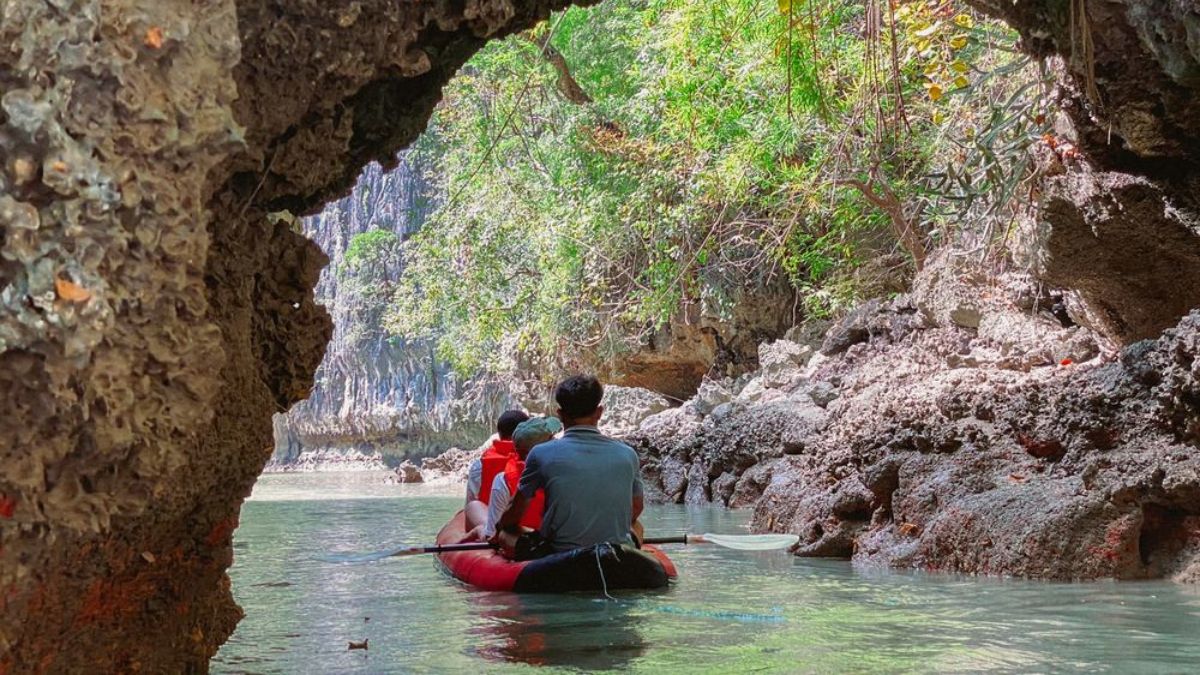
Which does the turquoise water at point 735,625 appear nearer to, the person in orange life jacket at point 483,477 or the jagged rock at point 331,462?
the person in orange life jacket at point 483,477

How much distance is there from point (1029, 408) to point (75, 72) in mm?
5694

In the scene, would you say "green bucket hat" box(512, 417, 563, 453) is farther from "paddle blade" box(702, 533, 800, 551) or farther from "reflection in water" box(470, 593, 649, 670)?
"paddle blade" box(702, 533, 800, 551)

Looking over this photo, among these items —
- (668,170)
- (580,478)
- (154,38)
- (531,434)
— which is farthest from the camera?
(668,170)

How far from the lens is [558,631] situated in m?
5.23

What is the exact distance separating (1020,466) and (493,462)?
3.20 metres

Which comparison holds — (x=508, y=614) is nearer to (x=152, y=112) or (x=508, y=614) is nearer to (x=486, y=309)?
(x=152, y=112)

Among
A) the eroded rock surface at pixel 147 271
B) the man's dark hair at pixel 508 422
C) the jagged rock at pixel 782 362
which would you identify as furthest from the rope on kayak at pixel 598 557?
the jagged rock at pixel 782 362

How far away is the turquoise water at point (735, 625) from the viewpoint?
4.38 meters

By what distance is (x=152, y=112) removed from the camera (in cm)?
288

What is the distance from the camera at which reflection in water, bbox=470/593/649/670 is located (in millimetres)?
4570

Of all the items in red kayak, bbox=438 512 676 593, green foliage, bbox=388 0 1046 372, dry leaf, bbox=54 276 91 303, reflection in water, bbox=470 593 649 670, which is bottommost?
reflection in water, bbox=470 593 649 670

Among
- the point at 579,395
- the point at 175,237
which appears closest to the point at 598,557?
the point at 579,395

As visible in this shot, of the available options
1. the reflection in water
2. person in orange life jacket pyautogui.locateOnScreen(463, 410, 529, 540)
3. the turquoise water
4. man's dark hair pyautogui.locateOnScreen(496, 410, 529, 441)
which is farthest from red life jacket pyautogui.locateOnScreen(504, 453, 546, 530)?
man's dark hair pyautogui.locateOnScreen(496, 410, 529, 441)

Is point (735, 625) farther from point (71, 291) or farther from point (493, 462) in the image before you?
point (71, 291)
